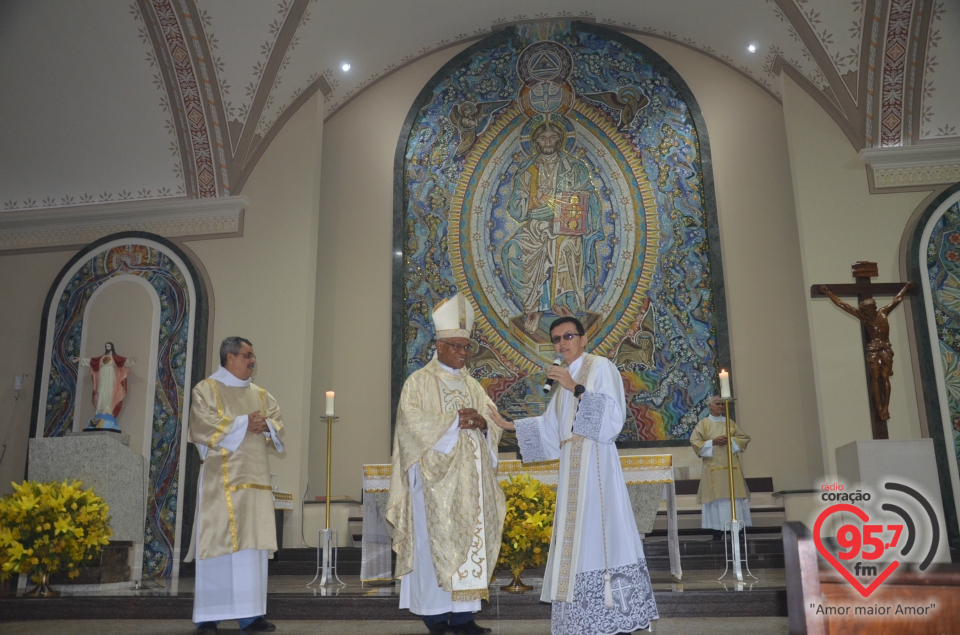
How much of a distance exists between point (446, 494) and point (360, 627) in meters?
1.07

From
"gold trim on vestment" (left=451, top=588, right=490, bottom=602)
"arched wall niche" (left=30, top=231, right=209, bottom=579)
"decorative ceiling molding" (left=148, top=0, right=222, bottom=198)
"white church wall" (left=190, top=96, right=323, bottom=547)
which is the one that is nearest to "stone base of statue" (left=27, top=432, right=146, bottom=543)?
"arched wall niche" (left=30, top=231, right=209, bottom=579)

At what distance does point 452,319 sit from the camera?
514 centimetres

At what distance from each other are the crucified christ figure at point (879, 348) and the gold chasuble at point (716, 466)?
121 centimetres

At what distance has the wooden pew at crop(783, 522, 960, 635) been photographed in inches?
74.7

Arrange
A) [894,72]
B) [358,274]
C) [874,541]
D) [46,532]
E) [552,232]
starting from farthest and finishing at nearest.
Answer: [358,274]
[552,232]
[894,72]
[46,532]
[874,541]

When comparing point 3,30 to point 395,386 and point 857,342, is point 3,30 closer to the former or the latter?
point 395,386

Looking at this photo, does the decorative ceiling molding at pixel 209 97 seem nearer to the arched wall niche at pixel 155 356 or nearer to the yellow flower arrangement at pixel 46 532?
the arched wall niche at pixel 155 356

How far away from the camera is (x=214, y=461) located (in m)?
5.18

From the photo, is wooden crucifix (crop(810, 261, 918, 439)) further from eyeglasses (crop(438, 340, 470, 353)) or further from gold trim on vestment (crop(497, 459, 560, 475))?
eyeglasses (crop(438, 340, 470, 353))

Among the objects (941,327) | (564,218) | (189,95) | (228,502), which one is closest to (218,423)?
(228,502)

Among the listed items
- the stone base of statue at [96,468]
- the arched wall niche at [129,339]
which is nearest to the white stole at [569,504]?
the stone base of statue at [96,468]

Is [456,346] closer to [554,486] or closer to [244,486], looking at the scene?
[244,486]

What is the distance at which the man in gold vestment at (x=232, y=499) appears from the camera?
498cm

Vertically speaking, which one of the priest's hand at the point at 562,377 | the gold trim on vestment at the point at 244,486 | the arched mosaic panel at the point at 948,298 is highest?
the arched mosaic panel at the point at 948,298
